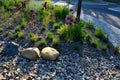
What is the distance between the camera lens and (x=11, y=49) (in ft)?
24.3

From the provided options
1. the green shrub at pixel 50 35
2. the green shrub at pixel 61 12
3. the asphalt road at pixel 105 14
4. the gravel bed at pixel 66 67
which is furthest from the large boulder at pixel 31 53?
the asphalt road at pixel 105 14

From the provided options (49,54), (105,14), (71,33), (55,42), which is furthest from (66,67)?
(105,14)

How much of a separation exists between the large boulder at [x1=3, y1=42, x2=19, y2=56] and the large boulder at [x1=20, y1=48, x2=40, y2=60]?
0.71 ft

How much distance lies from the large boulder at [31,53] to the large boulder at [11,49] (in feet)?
0.71

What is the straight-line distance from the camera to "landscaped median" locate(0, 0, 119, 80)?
6.93 metres

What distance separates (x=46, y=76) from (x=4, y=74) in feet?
3.30

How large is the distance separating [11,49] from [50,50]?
3.42ft

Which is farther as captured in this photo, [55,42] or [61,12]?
[61,12]

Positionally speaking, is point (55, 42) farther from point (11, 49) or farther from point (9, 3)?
point (9, 3)

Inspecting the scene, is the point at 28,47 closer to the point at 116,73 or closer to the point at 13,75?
the point at 13,75

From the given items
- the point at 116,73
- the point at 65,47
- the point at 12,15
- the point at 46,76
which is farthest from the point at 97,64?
the point at 12,15

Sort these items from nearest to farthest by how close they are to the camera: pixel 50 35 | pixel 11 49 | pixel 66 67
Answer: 1. pixel 66 67
2. pixel 11 49
3. pixel 50 35

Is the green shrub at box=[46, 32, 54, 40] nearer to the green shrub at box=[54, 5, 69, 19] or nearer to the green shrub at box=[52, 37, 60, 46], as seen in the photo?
the green shrub at box=[52, 37, 60, 46]

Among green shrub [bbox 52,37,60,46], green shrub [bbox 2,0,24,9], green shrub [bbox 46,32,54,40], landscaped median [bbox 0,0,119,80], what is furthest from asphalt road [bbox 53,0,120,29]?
green shrub [bbox 52,37,60,46]
